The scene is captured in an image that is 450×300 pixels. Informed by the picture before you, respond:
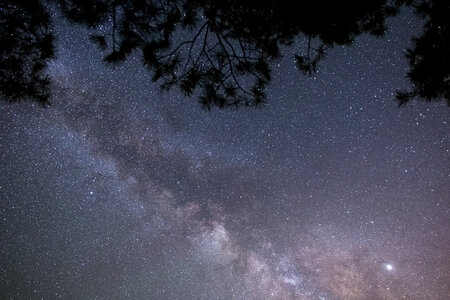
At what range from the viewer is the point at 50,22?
3406 mm

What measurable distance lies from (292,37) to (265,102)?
0.89 m

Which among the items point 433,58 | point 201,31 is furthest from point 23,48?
point 433,58

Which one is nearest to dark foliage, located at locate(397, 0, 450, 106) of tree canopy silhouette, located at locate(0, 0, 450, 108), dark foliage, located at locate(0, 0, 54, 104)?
tree canopy silhouette, located at locate(0, 0, 450, 108)

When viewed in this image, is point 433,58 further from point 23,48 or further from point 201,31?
point 23,48

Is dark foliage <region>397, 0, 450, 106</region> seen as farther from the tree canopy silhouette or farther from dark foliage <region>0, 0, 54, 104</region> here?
dark foliage <region>0, 0, 54, 104</region>

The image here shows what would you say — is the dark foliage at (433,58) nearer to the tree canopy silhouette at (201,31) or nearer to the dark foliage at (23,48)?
the tree canopy silhouette at (201,31)

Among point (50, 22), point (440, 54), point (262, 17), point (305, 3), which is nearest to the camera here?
point (440, 54)

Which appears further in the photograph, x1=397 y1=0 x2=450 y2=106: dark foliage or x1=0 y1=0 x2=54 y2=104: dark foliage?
x1=0 y1=0 x2=54 y2=104: dark foliage

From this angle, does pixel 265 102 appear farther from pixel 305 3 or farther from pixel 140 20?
pixel 140 20

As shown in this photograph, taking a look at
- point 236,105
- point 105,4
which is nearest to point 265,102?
point 236,105

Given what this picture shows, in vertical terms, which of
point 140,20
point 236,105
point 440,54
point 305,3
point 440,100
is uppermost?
point 140,20

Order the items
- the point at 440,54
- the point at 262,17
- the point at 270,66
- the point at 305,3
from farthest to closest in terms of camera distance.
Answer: the point at 270,66 < the point at 262,17 < the point at 305,3 < the point at 440,54

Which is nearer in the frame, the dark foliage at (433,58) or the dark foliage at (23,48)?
the dark foliage at (433,58)

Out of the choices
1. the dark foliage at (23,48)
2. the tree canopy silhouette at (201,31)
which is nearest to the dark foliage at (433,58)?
the tree canopy silhouette at (201,31)
